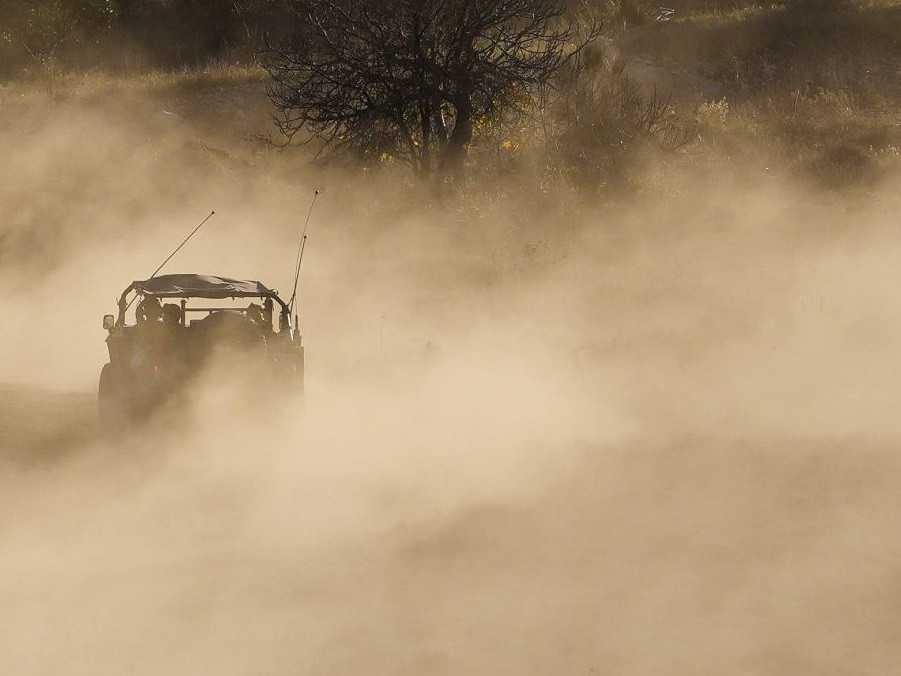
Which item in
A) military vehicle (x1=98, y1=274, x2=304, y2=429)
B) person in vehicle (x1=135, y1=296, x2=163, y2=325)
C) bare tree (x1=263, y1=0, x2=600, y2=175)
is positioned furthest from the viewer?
bare tree (x1=263, y1=0, x2=600, y2=175)

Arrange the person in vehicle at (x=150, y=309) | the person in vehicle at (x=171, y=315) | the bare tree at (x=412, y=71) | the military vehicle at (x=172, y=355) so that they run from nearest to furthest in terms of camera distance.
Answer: the military vehicle at (x=172, y=355) → the person in vehicle at (x=171, y=315) → the person in vehicle at (x=150, y=309) → the bare tree at (x=412, y=71)

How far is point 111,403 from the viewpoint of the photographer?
13.2 m

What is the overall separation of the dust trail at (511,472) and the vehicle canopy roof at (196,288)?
1.14 meters

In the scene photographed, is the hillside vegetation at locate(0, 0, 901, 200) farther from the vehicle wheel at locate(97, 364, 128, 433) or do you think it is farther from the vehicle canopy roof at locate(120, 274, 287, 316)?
the vehicle wheel at locate(97, 364, 128, 433)

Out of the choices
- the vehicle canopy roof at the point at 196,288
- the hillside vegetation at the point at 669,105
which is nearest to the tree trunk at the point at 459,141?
the hillside vegetation at the point at 669,105

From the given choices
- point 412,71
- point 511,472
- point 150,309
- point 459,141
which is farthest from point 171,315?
point 459,141

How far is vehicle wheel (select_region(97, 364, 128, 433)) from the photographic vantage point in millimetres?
13094

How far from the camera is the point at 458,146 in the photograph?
95.9 feet

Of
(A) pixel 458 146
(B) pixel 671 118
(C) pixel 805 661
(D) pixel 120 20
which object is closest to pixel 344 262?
(A) pixel 458 146

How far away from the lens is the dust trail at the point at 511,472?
884 cm

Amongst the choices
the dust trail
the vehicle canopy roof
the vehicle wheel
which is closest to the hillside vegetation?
the dust trail

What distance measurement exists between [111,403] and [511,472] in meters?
3.53

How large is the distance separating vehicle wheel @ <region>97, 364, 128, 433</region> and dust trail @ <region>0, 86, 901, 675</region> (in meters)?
0.22

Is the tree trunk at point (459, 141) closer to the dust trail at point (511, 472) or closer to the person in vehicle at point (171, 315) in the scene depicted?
the dust trail at point (511, 472)
